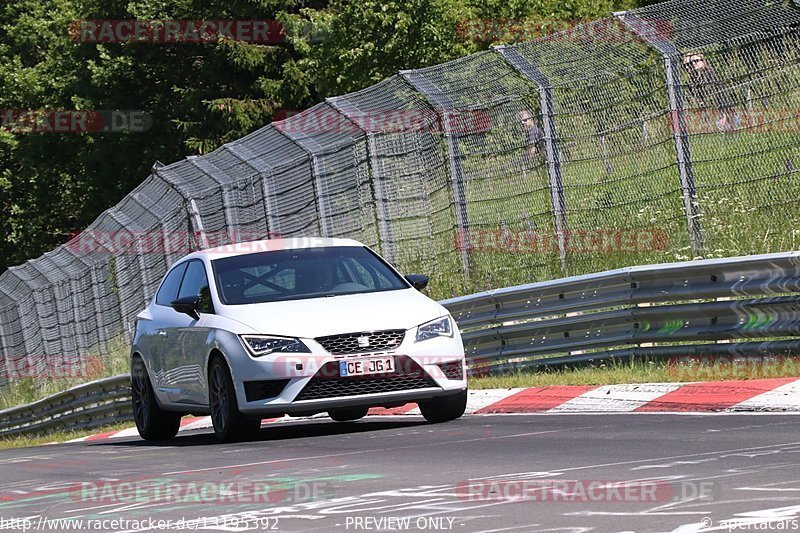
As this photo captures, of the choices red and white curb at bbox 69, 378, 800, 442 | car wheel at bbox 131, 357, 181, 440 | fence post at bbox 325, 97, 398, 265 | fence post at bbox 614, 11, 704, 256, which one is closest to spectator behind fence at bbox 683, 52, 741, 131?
fence post at bbox 614, 11, 704, 256

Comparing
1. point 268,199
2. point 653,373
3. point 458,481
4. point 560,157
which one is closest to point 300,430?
point 653,373

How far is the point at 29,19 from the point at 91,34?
8.05 m

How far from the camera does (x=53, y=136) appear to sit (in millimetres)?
61438

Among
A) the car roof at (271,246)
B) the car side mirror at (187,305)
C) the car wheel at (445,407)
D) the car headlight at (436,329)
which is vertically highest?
the car roof at (271,246)

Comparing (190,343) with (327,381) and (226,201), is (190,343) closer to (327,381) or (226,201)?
(327,381)

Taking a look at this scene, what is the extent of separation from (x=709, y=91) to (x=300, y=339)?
455cm

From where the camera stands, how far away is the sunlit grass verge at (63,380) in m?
26.0

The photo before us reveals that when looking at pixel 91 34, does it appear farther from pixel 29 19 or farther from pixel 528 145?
pixel 528 145

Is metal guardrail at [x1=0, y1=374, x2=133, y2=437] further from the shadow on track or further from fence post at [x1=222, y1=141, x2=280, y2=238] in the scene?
the shadow on track

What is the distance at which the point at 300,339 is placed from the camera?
11.4m

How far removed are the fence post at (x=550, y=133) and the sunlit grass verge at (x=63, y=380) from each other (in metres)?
11.0

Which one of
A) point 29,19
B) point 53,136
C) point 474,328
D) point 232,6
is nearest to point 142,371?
point 474,328

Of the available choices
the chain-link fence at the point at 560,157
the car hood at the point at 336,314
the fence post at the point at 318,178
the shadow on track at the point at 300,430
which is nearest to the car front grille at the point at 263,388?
the car hood at the point at 336,314

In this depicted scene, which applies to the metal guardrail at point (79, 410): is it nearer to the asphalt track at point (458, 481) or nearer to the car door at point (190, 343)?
the car door at point (190, 343)
